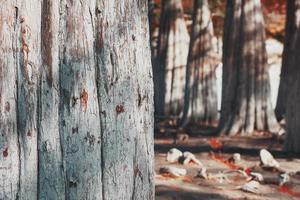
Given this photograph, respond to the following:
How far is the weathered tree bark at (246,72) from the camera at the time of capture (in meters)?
14.0

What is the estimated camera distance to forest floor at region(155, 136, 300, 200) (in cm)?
744

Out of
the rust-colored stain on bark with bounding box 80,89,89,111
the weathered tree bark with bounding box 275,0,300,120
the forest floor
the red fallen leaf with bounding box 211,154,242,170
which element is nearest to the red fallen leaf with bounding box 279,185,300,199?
the forest floor

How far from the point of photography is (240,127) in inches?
565

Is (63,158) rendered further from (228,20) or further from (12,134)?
(228,20)

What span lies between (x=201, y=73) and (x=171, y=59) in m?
3.25

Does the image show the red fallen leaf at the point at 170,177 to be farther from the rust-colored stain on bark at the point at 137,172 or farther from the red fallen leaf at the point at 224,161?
the rust-colored stain on bark at the point at 137,172

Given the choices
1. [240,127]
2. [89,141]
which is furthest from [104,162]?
[240,127]

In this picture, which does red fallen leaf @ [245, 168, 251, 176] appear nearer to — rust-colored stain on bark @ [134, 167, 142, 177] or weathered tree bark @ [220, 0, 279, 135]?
weathered tree bark @ [220, 0, 279, 135]

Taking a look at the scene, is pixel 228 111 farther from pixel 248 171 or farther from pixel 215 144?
pixel 248 171

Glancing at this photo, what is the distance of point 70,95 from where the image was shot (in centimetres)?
307

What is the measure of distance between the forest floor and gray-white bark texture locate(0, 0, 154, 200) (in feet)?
13.2

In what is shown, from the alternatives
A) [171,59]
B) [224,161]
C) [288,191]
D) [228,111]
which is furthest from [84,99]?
[171,59]

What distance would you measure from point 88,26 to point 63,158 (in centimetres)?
55

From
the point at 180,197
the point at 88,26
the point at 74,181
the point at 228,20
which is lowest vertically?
the point at 180,197
